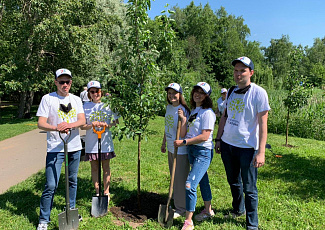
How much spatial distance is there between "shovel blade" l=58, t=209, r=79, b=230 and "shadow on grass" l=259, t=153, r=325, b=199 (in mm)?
4091

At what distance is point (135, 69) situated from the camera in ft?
12.3

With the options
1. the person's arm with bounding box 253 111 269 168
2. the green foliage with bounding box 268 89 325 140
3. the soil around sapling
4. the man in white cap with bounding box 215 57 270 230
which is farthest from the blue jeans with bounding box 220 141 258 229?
the green foliage with bounding box 268 89 325 140

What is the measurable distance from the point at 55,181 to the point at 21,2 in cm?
1419

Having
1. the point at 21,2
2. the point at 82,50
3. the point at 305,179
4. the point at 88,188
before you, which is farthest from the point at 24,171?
the point at 21,2

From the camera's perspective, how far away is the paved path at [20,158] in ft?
18.4

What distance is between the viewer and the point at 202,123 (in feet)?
10.9

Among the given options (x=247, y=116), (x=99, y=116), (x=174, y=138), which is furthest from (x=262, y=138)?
(x=99, y=116)

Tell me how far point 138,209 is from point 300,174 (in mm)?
4298

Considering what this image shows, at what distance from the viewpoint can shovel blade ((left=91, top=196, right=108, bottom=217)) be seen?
153 inches

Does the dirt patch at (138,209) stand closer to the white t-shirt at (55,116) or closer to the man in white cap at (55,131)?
the man in white cap at (55,131)

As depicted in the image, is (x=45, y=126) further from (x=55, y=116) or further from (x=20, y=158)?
(x=20, y=158)

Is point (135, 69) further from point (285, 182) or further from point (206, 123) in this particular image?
point (285, 182)

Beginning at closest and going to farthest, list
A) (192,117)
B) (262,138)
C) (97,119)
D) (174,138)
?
(262,138)
(192,117)
(174,138)
(97,119)

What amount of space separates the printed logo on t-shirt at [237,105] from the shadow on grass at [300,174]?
2.77m
